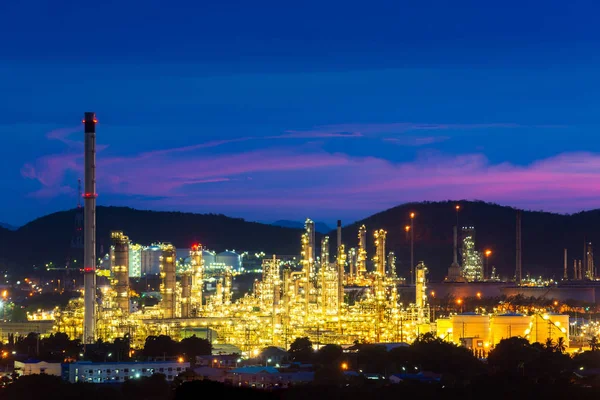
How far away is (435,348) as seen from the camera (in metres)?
52.1

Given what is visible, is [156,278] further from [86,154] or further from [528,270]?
[86,154]

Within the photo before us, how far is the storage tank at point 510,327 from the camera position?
59.7 metres

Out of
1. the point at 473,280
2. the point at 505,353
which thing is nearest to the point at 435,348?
the point at 505,353

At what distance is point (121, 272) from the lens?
60.9 meters

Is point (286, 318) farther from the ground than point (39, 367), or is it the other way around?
point (286, 318)

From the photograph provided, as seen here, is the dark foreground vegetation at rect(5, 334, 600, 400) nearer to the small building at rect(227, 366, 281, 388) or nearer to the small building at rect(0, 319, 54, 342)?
the small building at rect(227, 366, 281, 388)

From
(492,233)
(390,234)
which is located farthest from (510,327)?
(492,233)

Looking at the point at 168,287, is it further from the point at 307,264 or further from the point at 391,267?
the point at 391,267

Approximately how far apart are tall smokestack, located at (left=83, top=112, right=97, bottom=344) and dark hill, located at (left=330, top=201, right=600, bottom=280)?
73.5 meters

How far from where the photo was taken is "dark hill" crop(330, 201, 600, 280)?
13875 centimetres

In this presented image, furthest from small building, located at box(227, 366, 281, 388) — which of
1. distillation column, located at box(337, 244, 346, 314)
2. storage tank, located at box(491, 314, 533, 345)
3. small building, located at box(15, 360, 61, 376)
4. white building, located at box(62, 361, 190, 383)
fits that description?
storage tank, located at box(491, 314, 533, 345)

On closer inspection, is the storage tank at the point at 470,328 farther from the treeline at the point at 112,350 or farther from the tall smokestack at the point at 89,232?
the tall smokestack at the point at 89,232

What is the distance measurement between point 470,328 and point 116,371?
57.1 ft

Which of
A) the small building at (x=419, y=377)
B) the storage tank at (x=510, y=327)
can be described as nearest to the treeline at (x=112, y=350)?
the small building at (x=419, y=377)
